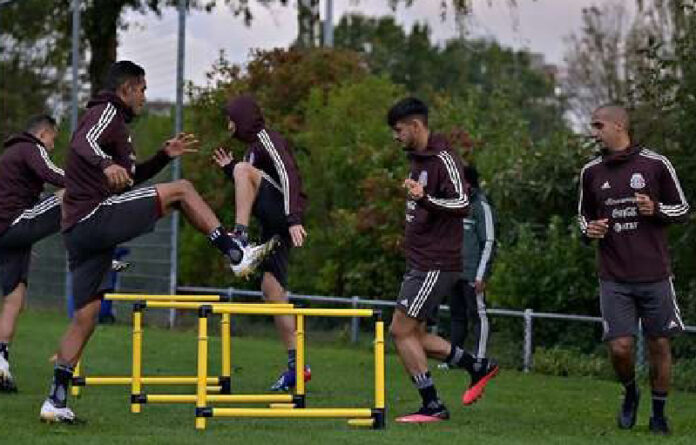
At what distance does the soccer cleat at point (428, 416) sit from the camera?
10.9 meters

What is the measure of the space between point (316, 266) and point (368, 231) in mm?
1775

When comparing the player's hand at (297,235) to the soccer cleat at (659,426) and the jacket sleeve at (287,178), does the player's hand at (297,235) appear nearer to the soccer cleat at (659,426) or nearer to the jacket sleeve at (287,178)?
the jacket sleeve at (287,178)

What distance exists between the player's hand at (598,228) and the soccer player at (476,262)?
5.14 metres

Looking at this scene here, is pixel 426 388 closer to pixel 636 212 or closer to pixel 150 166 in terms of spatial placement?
pixel 636 212

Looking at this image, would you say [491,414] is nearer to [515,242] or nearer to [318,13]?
[515,242]

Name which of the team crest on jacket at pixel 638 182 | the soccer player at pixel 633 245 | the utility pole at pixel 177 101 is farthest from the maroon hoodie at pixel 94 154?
the utility pole at pixel 177 101

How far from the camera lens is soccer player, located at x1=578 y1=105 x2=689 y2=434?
1051cm

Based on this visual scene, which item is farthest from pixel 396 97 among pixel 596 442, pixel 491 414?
pixel 596 442

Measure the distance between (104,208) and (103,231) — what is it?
0.51 feet

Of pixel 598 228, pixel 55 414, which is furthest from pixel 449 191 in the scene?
pixel 55 414

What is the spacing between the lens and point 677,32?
17.5 meters

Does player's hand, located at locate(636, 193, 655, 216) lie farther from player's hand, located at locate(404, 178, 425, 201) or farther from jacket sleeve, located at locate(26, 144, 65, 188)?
jacket sleeve, located at locate(26, 144, 65, 188)

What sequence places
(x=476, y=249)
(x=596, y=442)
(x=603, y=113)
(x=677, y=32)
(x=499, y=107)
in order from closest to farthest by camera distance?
1. (x=596, y=442)
2. (x=603, y=113)
3. (x=476, y=249)
4. (x=677, y=32)
5. (x=499, y=107)

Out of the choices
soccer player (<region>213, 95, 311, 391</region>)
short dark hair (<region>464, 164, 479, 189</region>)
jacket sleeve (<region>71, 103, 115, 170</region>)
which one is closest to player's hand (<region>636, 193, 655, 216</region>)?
soccer player (<region>213, 95, 311, 391</region>)
